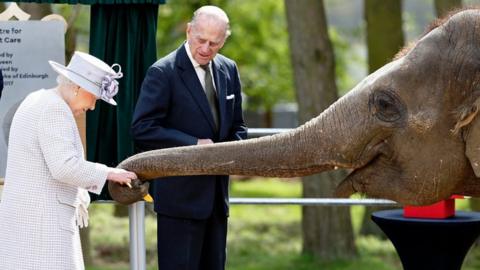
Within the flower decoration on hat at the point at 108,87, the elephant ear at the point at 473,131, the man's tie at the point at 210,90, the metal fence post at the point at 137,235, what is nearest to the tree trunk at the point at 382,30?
the metal fence post at the point at 137,235

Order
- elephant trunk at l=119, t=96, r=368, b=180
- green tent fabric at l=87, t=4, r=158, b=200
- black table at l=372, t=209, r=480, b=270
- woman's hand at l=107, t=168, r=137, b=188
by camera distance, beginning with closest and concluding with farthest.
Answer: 1. elephant trunk at l=119, t=96, r=368, b=180
2. woman's hand at l=107, t=168, r=137, b=188
3. black table at l=372, t=209, r=480, b=270
4. green tent fabric at l=87, t=4, r=158, b=200

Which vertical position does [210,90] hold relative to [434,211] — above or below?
above

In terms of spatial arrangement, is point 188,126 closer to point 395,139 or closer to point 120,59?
point 120,59

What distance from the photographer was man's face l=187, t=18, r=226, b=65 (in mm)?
7773

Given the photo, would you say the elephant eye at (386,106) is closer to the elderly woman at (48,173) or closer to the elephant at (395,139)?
the elephant at (395,139)

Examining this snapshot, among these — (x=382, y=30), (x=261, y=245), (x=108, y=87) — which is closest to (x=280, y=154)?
(x=108, y=87)

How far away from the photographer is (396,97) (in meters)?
6.60

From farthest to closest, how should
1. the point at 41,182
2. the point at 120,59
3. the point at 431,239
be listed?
the point at 120,59, the point at 431,239, the point at 41,182

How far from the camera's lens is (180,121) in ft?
26.4

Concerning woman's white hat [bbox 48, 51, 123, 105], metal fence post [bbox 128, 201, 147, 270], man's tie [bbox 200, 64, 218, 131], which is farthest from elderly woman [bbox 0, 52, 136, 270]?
metal fence post [bbox 128, 201, 147, 270]

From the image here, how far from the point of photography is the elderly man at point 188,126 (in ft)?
26.0

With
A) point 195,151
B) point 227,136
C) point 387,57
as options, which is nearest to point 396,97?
point 195,151

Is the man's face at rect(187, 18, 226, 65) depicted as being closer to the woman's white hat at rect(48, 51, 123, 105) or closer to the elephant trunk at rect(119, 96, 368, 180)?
the woman's white hat at rect(48, 51, 123, 105)

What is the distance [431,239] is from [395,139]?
2404 millimetres
